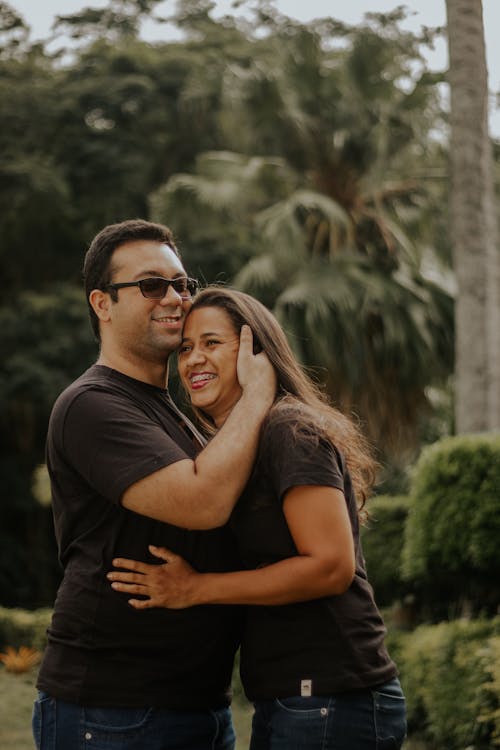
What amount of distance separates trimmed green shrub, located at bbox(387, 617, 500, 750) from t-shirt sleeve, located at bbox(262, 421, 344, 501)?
3.80 metres

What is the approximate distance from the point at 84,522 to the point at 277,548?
1.81ft

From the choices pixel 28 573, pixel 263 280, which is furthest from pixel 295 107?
pixel 28 573

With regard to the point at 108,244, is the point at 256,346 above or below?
below

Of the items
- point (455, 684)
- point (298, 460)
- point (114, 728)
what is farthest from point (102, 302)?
point (455, 684)

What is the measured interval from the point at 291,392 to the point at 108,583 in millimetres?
759

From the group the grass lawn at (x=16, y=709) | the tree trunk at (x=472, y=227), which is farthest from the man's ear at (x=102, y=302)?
the tree trunk at (x=472, y=227)

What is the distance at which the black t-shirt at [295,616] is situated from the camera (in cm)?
274

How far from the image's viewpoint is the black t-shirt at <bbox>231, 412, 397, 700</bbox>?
274 centimetres

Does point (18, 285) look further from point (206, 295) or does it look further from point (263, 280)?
point (206, 295)

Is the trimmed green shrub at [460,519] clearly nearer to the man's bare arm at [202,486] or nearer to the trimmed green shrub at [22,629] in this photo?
the man's bare arm at [202,486]

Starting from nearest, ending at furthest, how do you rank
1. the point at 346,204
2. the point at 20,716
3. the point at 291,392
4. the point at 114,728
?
1. the point at 114,728
2. the point at 291,392
3. the point at 20,716
4. the point at 346,204

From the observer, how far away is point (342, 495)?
278 centimetres

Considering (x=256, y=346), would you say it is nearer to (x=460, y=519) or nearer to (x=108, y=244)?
(x=108, y=244)

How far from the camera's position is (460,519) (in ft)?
24.2
